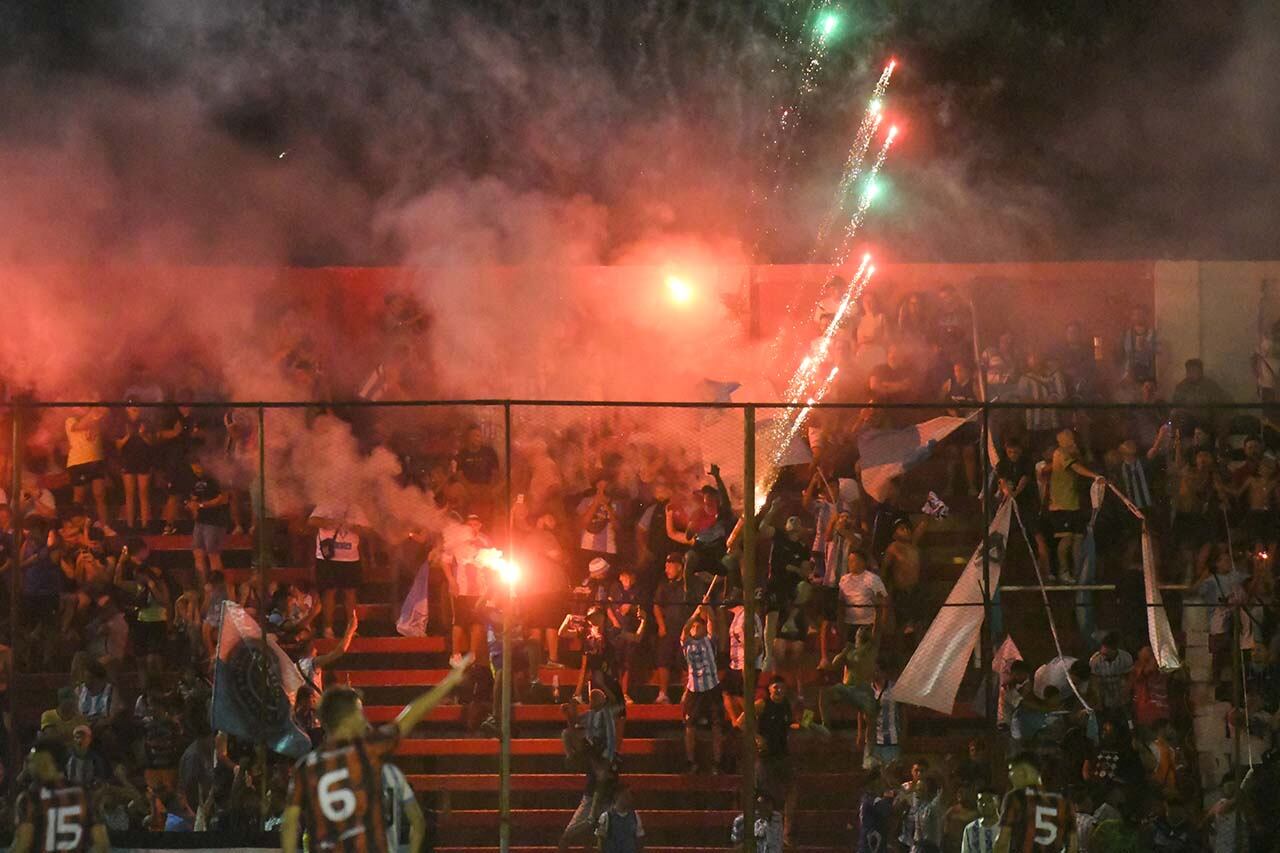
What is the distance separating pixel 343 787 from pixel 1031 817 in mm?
3852

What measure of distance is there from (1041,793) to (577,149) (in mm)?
12779

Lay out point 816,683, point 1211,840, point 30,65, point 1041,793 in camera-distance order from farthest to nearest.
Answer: point 30,65
point 816,683
point 1211,840
point 1041,793

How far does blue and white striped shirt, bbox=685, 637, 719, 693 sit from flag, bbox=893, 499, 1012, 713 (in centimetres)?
143

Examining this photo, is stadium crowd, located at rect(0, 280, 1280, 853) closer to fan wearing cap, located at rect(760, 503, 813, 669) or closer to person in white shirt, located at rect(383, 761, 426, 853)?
fan wearing cap, located at rect(760, 503, 813, 669)

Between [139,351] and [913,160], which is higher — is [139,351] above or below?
below

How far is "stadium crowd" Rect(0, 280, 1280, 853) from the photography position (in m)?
12.2

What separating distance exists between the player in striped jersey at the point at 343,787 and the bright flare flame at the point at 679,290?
932 cm

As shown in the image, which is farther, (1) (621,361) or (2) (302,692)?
(1) (621,361)

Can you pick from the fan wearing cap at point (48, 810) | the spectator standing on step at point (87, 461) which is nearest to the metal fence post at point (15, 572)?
the fan wearing cap at point (48, 810)

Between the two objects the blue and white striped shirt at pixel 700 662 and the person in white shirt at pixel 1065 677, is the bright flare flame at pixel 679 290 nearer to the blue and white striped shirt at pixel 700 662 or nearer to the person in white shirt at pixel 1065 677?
the blue and white striped shirt at pixel 700 662

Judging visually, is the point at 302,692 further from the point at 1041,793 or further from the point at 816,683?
the point at 1041,793

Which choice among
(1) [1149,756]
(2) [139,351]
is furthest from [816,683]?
(2) [139,351]

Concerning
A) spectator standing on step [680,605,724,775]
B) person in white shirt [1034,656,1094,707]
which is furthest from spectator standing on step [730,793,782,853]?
person in white shirt [1034,656,1094,707]

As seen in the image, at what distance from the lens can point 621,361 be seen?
17.1 metres
